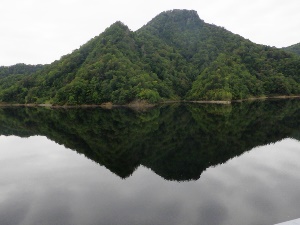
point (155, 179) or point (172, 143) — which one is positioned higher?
point (155, 179)

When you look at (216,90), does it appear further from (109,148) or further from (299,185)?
(299,185)

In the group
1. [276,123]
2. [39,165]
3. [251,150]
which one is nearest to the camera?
[39,165]

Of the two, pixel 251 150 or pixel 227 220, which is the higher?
pixel 227 220

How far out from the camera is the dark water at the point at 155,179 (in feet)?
67.8

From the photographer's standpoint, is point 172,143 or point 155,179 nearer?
point 155,179

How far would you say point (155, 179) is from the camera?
2880 cm

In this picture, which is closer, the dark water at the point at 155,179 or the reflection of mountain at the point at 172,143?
the dark water at the point at 155,179

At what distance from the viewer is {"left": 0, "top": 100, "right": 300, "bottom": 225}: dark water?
20.7 meters

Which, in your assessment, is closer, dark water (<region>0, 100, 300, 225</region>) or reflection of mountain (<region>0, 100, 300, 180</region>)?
dark water (<region>0, 100, 300, 225</region>)

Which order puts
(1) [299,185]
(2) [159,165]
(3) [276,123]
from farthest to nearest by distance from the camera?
(3) [276,123]
(2) [159,165]
(1) [299,185]

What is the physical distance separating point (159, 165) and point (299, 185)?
48.6 ft

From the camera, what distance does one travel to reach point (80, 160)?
3841 cm

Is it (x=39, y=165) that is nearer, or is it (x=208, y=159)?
(x=208, y=159)

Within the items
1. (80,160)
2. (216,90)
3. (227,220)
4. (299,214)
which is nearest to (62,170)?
(80,160)
